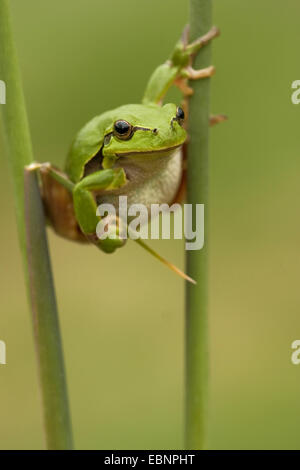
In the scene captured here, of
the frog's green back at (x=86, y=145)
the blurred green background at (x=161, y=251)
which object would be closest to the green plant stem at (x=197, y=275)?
the frog's green back at (x=86, y=145)

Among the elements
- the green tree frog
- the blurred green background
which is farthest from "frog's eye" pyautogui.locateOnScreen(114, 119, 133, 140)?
the blurred green background

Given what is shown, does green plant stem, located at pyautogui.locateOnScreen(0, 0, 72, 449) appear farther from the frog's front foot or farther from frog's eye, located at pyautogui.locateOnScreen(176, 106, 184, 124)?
frog's eye, located at pyautogui.locateOnScreen(176, 106, 184, 124)

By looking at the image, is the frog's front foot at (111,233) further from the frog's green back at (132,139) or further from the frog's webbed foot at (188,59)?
the frog's webbed foot at (188,59)

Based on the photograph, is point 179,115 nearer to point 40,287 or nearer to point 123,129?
point 123,129

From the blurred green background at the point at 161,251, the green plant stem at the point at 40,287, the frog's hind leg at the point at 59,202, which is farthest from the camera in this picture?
the blurred green background at the point at 161,251

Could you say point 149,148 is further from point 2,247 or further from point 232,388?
point 2,247

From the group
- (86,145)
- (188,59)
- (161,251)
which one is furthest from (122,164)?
(161,251)

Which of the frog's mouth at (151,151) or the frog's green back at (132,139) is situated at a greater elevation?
the frog's green back at (132,139)
